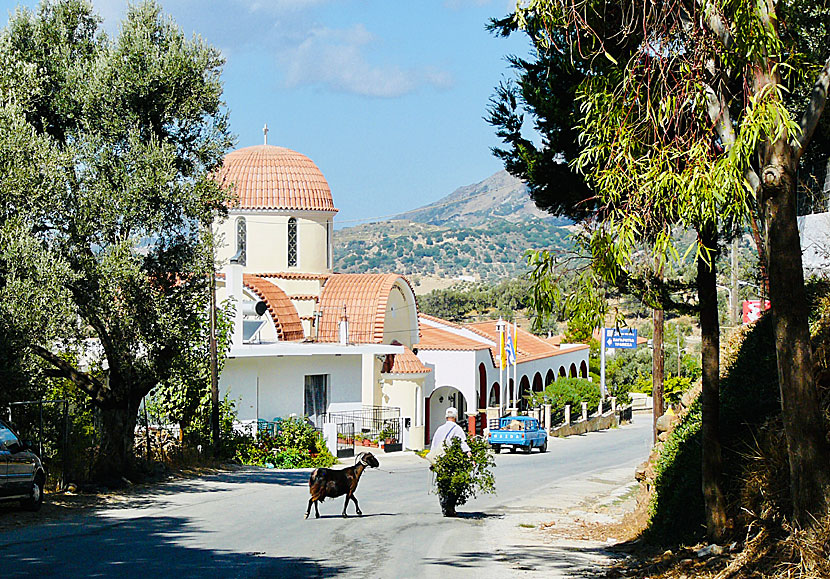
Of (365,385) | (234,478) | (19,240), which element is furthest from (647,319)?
(19,240)

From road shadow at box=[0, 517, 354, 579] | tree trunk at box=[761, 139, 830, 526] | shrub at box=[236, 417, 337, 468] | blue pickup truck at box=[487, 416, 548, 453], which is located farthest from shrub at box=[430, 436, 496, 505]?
blue pickup truck at box=[487, 416, 548, 453]

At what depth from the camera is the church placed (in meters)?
34.9

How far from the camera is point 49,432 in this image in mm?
16984

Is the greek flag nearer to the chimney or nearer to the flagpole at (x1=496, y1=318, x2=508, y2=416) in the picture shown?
the flagpole at (x1=496, y1=318, x2=508, y2=416)

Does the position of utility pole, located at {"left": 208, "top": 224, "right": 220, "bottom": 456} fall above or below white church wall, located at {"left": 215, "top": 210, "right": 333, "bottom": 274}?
below

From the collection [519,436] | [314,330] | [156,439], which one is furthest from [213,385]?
[314,330]

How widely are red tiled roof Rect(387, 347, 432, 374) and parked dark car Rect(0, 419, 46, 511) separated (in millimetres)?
25899

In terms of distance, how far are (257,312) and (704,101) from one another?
3085 centimetres

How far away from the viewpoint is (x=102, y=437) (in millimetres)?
18125

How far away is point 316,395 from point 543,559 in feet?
84.2

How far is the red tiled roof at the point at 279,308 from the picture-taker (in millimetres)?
38406

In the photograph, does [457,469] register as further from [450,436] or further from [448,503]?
[448,503]

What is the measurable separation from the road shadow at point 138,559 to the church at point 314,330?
67.7ft

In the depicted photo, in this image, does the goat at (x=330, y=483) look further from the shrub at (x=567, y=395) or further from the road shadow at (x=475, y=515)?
the shrub at (x=567, y=395)
